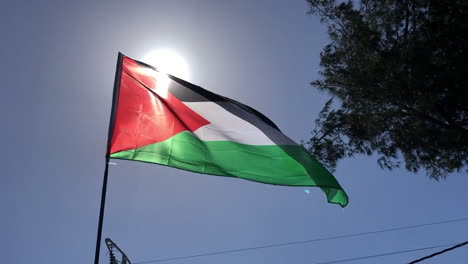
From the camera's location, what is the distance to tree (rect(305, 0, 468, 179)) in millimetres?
9375

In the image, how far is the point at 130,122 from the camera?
231 inches

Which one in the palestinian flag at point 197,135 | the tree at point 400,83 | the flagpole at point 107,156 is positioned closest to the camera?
the flagpole at point 107,156

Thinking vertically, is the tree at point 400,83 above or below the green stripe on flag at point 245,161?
above

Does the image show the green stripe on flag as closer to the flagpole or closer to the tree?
the flagpole

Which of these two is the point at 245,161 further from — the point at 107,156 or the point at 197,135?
the point at 107,156

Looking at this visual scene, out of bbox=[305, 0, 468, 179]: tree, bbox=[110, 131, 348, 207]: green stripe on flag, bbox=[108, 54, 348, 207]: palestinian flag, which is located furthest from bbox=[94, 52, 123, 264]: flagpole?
bbox=[305, 0, 468, 179]: tree

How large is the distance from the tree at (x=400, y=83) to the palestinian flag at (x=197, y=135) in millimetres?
3858

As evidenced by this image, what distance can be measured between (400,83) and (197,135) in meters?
4.80

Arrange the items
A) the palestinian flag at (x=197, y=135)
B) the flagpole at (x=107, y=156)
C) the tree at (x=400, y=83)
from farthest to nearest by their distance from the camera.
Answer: the tree at (x=400, y=83), the palestinian flag at (x=197, y=135), the flagpole at (x=107, y=156)

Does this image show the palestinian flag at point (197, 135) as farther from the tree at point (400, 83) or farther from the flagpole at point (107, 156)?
the tree at point (400, 83)

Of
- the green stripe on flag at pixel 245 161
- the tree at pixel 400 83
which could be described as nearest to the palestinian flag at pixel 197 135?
the green stripe on flag at pixel 245 161

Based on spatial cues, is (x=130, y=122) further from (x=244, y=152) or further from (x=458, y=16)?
(x=458, y=16)

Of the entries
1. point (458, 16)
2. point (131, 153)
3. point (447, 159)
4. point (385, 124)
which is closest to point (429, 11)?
point (458, 16)

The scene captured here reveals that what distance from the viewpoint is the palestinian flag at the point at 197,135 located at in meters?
5.77
